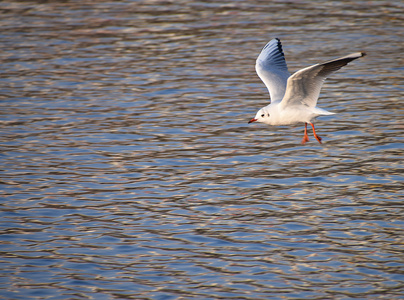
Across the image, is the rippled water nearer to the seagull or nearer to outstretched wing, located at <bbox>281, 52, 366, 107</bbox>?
the seagull

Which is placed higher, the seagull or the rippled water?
the seagull

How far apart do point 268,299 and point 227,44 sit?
1161 centimetres

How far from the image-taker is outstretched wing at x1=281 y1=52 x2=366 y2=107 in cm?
882

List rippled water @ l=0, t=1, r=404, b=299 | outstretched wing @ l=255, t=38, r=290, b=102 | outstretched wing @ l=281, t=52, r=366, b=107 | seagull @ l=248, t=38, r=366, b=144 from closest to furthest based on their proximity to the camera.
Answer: rippled water @ l=0, t=1, r=404, b=299 < outstretched wing @ l=281, t=52, r=366, b=107 < seagull @ l=248, t=38, r=366, b=144 < outstretched wing @ l=255, t=38, r=290, b=102

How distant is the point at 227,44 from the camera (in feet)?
57.3

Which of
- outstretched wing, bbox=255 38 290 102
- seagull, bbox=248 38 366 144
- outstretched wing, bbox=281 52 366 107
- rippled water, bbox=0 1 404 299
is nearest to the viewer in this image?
rippled water, bbox=0 1 404 299

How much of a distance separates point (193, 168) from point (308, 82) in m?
2.21

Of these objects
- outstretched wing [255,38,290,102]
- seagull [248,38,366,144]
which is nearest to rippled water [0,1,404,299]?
seagull [248,38,366,144]

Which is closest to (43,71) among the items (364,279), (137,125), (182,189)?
(137,125)

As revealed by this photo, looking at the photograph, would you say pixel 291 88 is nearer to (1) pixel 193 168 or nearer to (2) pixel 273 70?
(2) pixel 273 70

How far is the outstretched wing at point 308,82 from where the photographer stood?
8820 millimetres

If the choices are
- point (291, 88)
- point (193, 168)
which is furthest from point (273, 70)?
point (193, 168)

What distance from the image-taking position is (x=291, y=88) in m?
9.50

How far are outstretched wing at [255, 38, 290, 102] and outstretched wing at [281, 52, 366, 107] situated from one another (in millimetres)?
590
